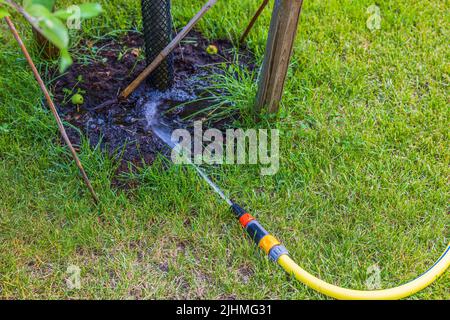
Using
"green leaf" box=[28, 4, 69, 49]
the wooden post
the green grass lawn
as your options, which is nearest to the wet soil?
the green grass lawn

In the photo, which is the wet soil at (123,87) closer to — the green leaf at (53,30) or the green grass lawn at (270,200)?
the green grass lawn at (270,200)

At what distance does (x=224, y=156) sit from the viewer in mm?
2566

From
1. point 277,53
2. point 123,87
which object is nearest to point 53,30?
point 277,53

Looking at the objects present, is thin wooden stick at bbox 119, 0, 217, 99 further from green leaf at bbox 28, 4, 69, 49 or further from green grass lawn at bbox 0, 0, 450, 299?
green leaf at bbox 28, 4, 69, 49

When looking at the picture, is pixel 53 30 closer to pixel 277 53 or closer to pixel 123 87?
pixel 277 53

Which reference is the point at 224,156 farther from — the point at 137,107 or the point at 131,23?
the point at 131,23

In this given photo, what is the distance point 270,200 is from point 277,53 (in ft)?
2.25

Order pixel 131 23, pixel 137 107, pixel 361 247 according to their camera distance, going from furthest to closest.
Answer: pixel 131 23, pixel 137 107, pixel 361 247

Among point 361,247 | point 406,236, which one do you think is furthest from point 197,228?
point 406,236

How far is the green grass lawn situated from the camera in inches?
84.6

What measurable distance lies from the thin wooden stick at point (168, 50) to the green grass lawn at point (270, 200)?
366mm

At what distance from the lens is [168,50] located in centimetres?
231

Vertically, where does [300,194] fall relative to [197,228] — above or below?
above

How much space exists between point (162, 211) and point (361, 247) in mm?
893
